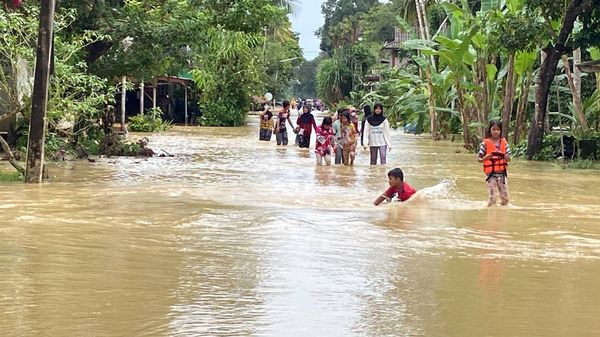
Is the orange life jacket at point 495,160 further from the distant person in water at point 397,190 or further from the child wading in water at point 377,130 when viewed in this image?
the child wading in water at point 377,130

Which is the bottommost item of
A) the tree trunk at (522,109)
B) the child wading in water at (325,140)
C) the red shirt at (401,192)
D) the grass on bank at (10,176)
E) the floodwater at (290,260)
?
the floodwater at (290,260)

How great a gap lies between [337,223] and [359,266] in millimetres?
2572

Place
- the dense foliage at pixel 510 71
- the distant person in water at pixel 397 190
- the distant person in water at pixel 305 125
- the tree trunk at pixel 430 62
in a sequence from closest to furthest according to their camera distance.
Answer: the distant person in water at pixel 397 190
the dense foliage at pixel 510 71
the distant person in water at pixel 305 125
the tree trunk at pixel 430 62

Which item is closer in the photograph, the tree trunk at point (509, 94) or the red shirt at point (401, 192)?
the red shirt at point (401, 192)

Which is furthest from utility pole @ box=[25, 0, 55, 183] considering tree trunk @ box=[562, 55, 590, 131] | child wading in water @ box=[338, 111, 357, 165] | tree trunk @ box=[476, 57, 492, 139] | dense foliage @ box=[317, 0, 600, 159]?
tree trunk @ box=[476, 57, 492, 139]

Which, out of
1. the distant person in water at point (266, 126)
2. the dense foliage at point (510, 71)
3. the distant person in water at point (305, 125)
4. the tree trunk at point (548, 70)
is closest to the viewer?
the tree trunk at point (548, 70)

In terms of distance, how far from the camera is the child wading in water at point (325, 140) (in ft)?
59.3

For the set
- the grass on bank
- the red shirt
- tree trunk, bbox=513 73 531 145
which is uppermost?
tree trunk, bbox=513 73 531 145

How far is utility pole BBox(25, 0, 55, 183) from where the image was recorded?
1286cm

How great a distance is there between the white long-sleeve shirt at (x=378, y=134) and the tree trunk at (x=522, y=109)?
19.9ft

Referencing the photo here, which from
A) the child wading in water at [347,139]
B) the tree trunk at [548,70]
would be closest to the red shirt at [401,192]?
the child wading in water at [347,139]

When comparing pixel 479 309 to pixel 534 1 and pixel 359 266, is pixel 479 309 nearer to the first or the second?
pixel 359 266

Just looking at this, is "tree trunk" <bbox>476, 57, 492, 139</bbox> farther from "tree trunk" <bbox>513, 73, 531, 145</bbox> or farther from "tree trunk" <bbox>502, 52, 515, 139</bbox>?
"tree trunk" <bbox>513, 73, 531, 145</bbox>

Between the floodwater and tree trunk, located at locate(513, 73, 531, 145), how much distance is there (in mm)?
7903
